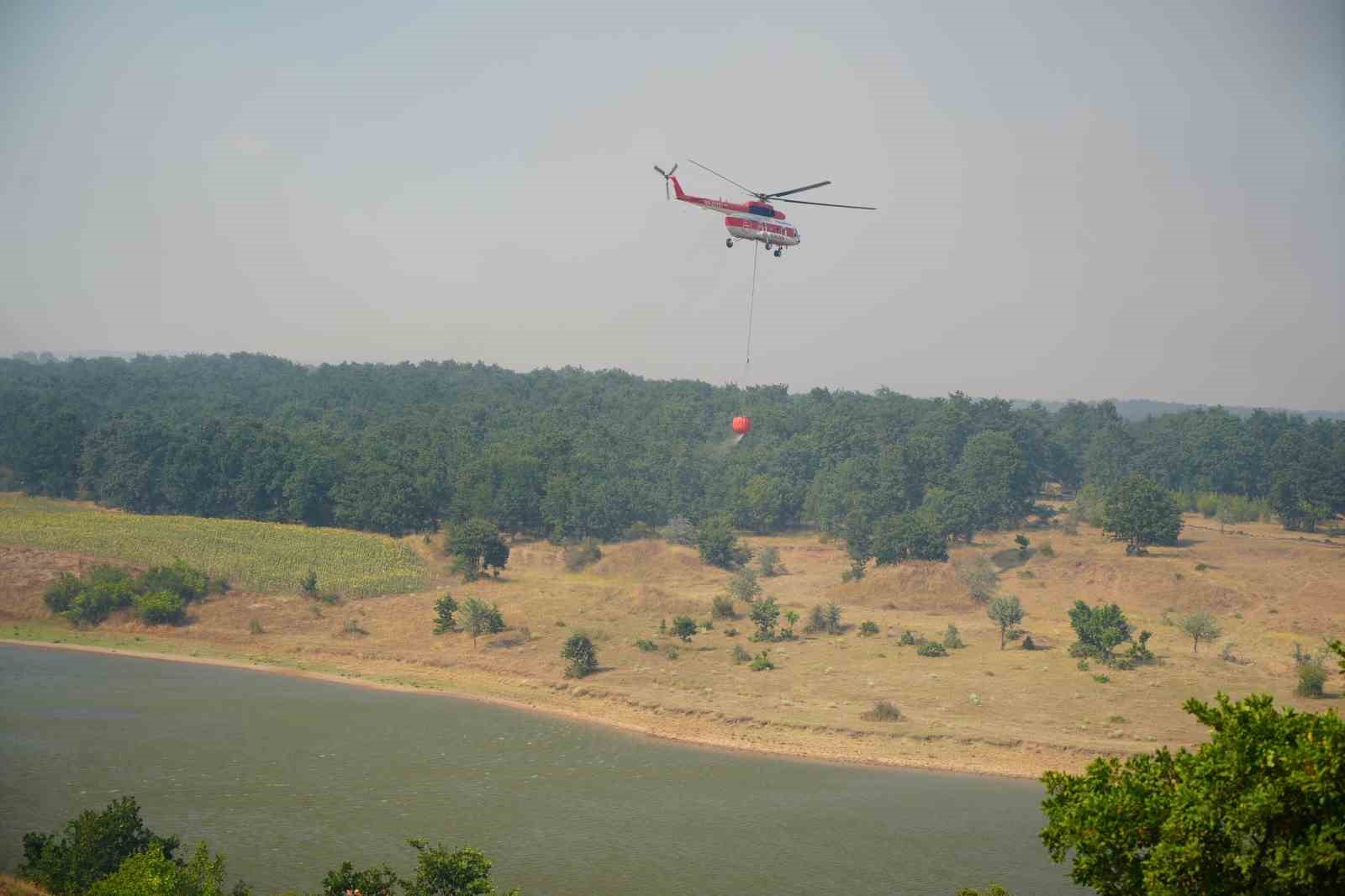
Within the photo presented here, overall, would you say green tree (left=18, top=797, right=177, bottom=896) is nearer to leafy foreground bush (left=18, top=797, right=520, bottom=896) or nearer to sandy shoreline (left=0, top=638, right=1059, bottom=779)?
leafy foreground bush (left=18, top=797, right=520, bottom=896)

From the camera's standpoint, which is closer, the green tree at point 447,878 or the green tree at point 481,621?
the green tree at point 447,878

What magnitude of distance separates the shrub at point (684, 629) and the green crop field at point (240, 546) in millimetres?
20270

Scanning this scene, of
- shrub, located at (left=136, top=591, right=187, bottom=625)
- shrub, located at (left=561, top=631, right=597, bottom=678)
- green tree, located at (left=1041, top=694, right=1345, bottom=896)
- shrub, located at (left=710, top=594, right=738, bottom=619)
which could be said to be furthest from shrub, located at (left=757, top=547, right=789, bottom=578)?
green tree, located at (left=1041, top=694, right=1345, bottom=896)

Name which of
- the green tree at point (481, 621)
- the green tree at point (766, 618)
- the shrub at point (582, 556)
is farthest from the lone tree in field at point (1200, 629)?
the shrub at point (582, 556)

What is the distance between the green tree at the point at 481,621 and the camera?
59156 millimetres

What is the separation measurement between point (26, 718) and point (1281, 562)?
Answer: 80.4 metres

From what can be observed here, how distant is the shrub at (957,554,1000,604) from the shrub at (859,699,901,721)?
24513 mm

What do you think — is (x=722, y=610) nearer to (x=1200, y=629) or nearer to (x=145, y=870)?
(x=1200, y=629)

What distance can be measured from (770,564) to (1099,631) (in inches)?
1248

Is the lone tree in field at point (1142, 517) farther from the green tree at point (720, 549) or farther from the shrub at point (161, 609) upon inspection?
the shrub at point (161, 609)

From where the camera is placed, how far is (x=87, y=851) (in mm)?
25688

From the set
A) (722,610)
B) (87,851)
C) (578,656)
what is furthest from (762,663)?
(87,851)

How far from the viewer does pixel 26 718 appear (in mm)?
43562

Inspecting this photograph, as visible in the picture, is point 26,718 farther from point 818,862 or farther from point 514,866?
point 818,862
